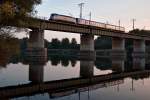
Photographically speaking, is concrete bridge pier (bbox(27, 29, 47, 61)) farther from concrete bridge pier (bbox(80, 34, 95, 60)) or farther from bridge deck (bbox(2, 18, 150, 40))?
concrete bridge pier (bbox(80, 34, 95, 60))

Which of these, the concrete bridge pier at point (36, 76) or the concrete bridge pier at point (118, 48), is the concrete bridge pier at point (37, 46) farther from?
the concrete bridge pier at point (118, 48)

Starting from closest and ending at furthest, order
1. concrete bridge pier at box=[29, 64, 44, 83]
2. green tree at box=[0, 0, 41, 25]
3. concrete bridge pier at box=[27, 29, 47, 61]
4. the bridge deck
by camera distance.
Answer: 1. green tree at box=[0, 0, 41, 25]
2. concrete bridge pier at box=[29, 64, 44, 83]
3. the bridge deck
4. concrete bridge pier at box=[27, 29, 47, 61]

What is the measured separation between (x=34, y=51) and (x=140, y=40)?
3073 inches

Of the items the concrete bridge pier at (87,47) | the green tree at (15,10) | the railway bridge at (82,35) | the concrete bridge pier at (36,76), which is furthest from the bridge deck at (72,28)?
the green tree at (15,10)

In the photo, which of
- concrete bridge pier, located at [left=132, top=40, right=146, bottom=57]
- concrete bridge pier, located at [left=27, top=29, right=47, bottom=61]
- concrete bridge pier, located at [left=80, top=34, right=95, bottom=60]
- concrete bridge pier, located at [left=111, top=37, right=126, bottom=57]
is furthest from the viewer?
concrete bridge pier, located at [left=132, top=40, right=146, bottom=57]

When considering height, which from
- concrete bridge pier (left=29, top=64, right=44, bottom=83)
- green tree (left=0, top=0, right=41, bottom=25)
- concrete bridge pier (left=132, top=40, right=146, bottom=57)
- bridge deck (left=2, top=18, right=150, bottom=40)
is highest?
bridge deck (left=2, top=18, right=150, bottom=40)

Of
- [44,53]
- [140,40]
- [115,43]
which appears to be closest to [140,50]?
[140,40]

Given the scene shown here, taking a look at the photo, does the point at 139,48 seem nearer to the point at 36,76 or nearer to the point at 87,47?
the point at 87,47

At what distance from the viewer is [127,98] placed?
70.8 ft

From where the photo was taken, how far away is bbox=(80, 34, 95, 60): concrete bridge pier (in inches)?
3703

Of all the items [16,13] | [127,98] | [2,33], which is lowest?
[127,98]

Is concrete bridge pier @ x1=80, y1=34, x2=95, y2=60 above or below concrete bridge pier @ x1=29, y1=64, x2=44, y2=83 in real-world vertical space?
above

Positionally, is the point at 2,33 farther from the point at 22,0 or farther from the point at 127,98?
the point at 127,98

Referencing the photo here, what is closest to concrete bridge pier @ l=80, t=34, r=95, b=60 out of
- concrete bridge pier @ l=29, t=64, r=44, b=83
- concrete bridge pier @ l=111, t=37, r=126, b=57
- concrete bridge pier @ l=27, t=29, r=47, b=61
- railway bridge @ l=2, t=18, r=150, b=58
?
railway bridge @ l=2, t=18, r=150, b=58
